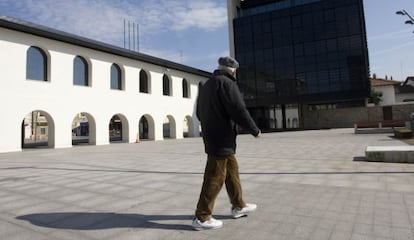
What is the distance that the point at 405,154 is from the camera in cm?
745

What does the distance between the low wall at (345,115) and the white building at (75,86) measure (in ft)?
63.4

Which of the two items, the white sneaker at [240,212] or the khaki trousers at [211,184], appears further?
the white sneaker at [240,212]

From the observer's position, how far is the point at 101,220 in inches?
135

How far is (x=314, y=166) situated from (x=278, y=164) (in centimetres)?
102

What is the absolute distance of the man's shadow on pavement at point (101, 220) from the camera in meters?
3.20

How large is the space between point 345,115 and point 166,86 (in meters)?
24.0

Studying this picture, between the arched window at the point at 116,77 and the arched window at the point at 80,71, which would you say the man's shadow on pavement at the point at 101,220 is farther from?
the arched window at the point at 116,77

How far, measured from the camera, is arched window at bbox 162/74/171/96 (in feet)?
93.1

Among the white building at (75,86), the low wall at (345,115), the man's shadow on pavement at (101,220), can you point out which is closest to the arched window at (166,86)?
the white building at (75,86)

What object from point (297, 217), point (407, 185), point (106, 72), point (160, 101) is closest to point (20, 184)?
point (297, 217)

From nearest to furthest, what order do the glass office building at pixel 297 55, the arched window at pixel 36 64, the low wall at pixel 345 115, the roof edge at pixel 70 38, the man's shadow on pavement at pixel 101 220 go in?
the man's shadow on pavement at pixel 101 220, the roof edge at pixel 70 38, the arched window at pixel 36 64, the glass office building at pixel 297 55, the low wall at pixel 345 115

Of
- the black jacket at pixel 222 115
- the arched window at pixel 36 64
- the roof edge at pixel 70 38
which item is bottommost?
the black jacket at pixel 222 115

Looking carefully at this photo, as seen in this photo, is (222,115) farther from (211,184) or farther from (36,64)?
(36,64)

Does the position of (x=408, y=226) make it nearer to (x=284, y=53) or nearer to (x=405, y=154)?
(x=405, y=154)
